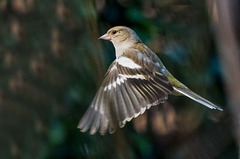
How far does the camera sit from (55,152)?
255cm

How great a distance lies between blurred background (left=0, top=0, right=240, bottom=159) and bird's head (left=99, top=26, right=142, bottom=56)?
8 cm

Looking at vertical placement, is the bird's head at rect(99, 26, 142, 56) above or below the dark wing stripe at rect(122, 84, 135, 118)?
above

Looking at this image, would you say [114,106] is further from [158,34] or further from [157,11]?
[157,11]

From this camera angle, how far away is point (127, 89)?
67.7 inches

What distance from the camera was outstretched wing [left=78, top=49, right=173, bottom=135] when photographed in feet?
5.05

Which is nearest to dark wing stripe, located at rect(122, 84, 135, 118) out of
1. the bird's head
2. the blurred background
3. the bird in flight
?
the bird in flight

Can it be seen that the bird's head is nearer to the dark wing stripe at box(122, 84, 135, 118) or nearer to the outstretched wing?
the outstretched wing

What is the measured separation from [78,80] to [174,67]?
76cm

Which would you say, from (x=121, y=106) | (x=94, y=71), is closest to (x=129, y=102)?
(x=121, y=106)

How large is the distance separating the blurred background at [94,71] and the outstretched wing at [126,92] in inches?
3.8

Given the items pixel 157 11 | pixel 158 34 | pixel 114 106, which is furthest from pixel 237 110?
pixel 157 11

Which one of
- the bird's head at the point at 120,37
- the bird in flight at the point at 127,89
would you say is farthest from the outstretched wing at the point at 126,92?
the bird's head at the point at 120,37

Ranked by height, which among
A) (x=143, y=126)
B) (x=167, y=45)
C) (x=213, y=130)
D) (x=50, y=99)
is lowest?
(x=143, y=126)

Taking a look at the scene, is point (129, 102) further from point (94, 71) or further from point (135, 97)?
point (94, 71)
